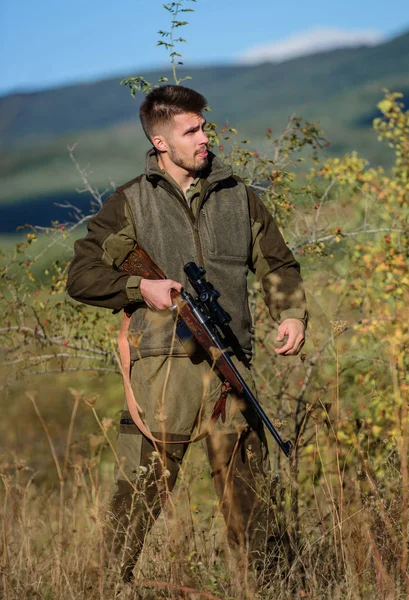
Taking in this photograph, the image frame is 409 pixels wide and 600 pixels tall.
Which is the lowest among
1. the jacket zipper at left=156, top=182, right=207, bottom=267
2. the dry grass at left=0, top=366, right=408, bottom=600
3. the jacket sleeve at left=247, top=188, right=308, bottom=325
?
the dry grass at left=0, top=366, right=408, bottom=600

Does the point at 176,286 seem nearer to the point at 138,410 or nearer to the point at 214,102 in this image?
the point at 138,410

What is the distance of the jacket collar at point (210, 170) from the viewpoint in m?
3.69

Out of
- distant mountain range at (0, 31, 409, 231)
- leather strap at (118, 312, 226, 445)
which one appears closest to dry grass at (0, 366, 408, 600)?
leather strap at (118, 312, 226, 445)

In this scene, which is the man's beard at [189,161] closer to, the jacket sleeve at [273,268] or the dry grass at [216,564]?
the jacket sleeve at [273,268]

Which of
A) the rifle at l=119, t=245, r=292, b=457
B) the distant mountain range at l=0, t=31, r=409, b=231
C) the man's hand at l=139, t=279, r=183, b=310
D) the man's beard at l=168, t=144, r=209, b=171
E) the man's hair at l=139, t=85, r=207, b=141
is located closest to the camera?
the man's hand at l=139, t=279, r=183, b=310

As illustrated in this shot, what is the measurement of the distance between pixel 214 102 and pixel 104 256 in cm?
1121

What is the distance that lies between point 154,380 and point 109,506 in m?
0.55

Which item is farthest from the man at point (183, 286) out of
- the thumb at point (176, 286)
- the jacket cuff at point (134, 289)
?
the thumb at point (176, 286)

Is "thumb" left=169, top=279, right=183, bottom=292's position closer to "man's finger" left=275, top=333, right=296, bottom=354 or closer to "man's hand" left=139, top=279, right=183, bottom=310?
"man's hand" left=139, top=279, right=183, bottom=310

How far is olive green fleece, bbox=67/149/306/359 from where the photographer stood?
3.62 m

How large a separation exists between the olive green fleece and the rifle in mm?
69

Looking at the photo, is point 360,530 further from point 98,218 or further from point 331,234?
point 331,234

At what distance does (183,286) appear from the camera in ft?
11.9

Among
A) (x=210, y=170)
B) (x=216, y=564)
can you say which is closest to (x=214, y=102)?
(x=210, y=170)
